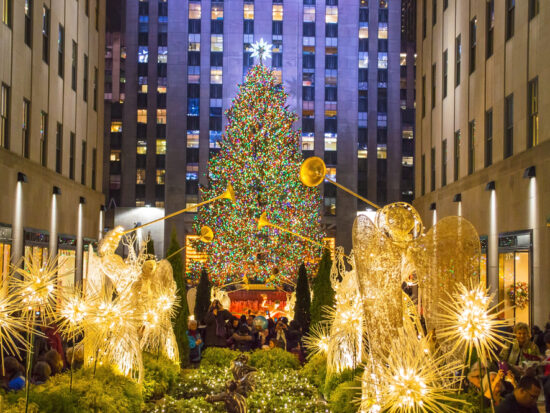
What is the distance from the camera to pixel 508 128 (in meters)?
19.7

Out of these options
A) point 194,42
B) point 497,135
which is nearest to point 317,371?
point 497,135

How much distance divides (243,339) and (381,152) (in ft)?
140

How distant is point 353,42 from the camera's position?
5597 centimetres

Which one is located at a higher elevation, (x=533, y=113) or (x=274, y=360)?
(x=533, y=113)

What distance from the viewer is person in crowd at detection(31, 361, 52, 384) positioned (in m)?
10.0

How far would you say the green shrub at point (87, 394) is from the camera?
766 cm

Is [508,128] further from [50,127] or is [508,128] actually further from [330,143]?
[330,143]

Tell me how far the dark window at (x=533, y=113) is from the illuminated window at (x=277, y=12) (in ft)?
135

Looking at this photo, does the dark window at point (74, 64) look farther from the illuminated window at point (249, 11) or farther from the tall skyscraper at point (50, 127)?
the illuminated window at point (249, 11)

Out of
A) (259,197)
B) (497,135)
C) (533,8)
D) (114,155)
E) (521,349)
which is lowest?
(521,349)

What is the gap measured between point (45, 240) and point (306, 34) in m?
38.9

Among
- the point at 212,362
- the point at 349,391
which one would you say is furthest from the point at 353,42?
the point at 349,391

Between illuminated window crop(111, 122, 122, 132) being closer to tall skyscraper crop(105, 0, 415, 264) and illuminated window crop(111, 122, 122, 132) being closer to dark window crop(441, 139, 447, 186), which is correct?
tall skyscraper crop(105, 0, 415, 264)

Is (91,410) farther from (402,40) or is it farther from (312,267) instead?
(402,40)
